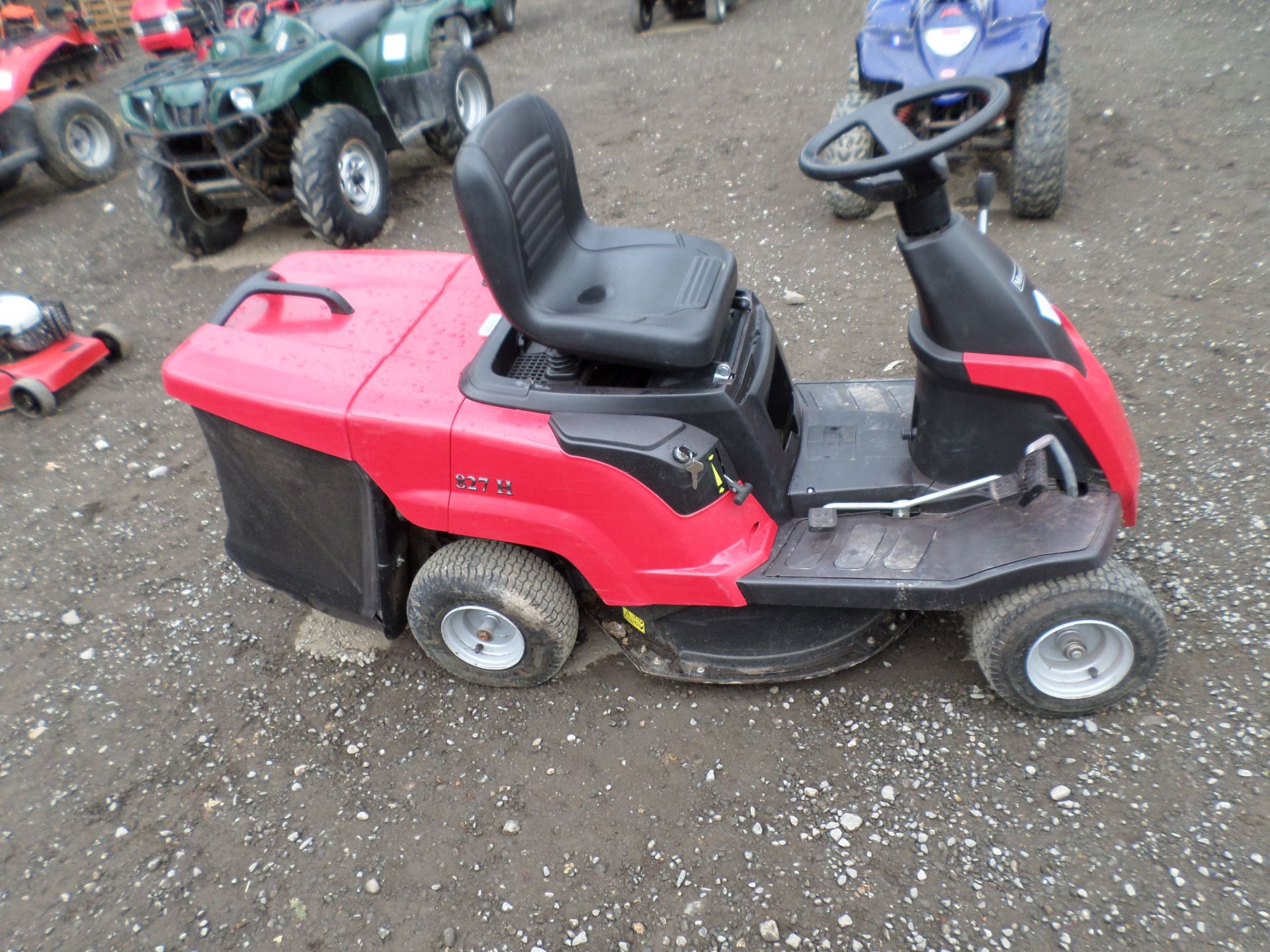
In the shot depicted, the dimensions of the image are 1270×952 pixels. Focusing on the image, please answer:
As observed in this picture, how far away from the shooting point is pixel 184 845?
231 cm

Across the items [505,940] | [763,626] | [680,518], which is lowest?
[505,940]

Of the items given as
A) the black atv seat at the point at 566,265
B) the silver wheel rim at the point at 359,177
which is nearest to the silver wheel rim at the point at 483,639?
the black atv seat at the point at 566,265

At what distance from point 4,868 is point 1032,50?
199 inches

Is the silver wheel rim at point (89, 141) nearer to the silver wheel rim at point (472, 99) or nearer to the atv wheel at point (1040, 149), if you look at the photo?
the silver wheel rim at point (472, 99)

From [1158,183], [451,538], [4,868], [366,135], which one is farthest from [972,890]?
[366,135]

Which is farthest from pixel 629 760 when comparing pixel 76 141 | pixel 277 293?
pixel 76 141

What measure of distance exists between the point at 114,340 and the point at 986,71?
4542 mm

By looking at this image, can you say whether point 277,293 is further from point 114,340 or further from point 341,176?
point 341,176

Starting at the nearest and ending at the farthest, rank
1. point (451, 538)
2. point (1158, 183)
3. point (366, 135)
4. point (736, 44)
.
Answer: point (451, 538), point (1158, 183), point (366, 135), point (736, 44)

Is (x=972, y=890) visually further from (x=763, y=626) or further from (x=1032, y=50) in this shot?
(x=1032, y=50)

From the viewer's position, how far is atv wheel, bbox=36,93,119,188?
251 inches

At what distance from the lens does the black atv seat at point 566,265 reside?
204cm

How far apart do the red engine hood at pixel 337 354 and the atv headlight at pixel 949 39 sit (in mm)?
3014

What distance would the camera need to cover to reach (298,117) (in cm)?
531
